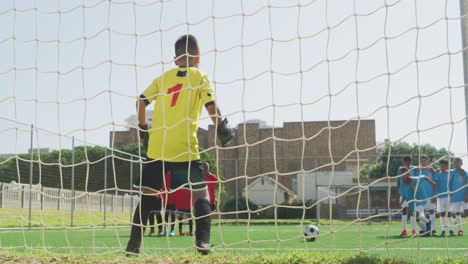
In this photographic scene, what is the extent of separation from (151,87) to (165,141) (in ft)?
1.62

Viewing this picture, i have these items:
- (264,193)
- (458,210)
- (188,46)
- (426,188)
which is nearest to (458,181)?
(458,210)

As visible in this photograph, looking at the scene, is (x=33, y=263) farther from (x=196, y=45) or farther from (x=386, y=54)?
(x=386, y=54)

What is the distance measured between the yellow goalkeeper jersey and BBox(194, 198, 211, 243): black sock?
1.13 ft

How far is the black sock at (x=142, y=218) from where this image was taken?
4.38 metres

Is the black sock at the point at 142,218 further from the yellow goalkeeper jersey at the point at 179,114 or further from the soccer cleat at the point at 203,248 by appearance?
the soccer cleat at the point at 203,248

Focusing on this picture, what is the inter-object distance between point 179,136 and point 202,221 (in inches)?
25.8

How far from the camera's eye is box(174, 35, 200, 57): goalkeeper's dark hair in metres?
4.53

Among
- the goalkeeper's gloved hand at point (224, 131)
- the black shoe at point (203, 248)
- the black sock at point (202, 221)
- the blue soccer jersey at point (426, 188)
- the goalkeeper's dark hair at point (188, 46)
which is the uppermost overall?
the goalkeeper's dark hair at point (188, 46)

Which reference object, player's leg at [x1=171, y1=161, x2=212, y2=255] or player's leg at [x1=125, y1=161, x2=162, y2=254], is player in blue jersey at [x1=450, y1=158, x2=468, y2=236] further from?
player's leg at [x1=125, y1=161, x2=162, y2=254]

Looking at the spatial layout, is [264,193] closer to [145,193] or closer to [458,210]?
[458,210]

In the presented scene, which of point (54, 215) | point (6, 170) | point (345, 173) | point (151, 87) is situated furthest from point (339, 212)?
point (151, 87)

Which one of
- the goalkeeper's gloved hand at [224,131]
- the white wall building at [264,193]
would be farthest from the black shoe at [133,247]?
the white wall building at [264,193]

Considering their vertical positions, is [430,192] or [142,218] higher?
[430,192]

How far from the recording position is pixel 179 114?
4.41 m
